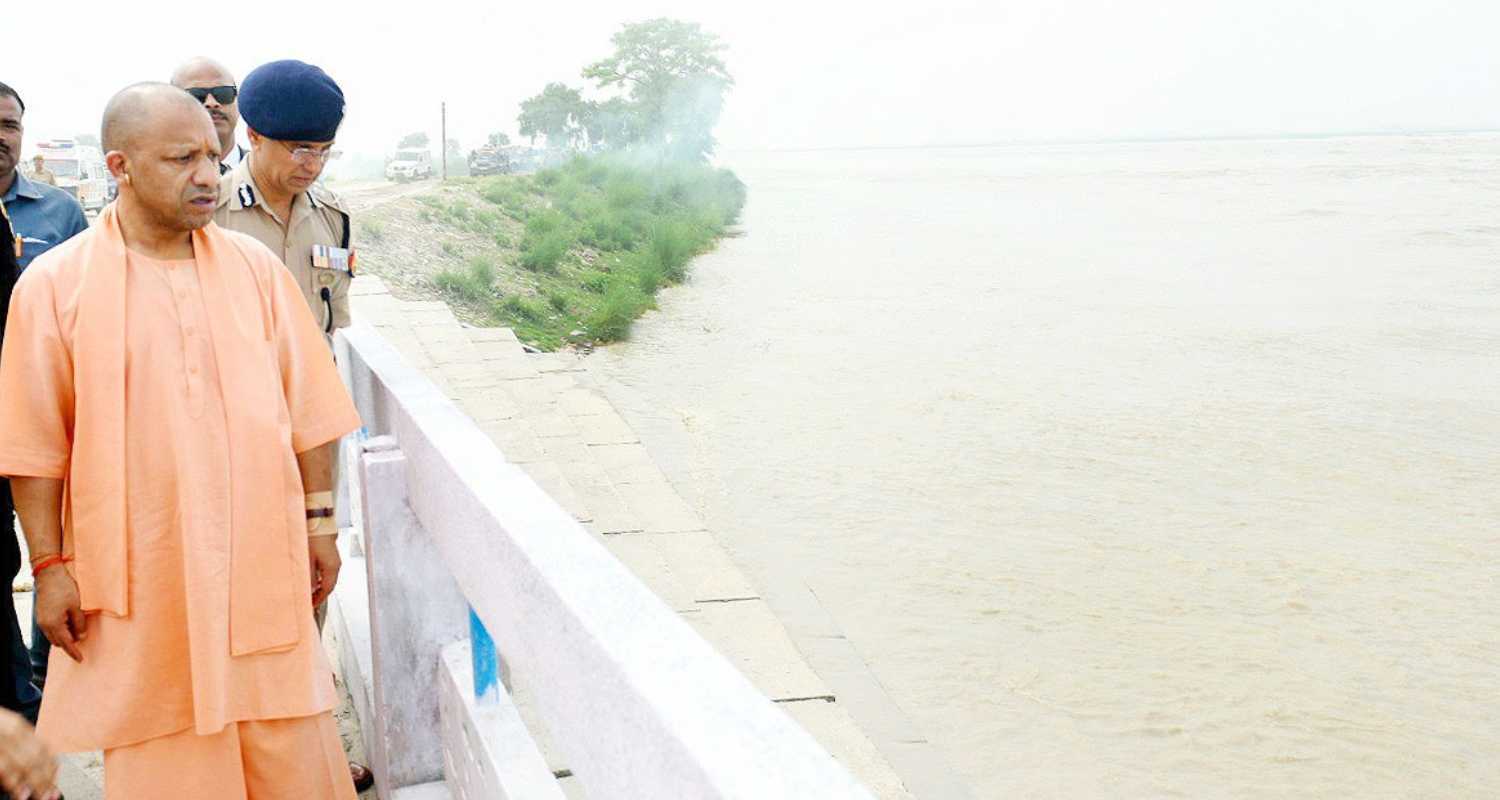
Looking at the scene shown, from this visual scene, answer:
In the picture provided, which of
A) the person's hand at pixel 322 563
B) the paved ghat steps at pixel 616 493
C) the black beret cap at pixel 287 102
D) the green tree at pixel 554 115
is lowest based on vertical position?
the green tree at pixel 554 115

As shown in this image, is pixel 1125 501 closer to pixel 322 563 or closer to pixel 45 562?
pixel 322 563

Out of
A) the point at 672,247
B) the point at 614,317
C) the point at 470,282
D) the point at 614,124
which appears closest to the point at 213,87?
the point at 470,282

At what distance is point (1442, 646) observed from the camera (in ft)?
25.3

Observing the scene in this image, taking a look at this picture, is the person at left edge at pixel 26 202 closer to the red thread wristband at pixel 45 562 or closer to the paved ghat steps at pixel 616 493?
the red thread wristband at pixel 45 562

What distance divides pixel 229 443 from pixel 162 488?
122 millimetres

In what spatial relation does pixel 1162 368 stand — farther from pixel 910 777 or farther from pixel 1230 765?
pixel 910 777

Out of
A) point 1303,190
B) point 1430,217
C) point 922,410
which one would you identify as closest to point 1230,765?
point 922,410

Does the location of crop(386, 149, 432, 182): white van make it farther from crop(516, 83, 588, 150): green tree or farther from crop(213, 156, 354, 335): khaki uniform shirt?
crop(213, 156, 354, 335): khaki uniform shirt

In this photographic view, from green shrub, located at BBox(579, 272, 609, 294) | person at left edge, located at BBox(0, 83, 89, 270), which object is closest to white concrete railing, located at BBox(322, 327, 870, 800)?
person at left edge, located at BBox(0, 83, 89, 270)

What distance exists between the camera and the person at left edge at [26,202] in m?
3.00

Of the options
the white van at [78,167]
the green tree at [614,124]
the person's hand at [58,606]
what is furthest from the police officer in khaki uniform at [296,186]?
the green tree at [614,124]

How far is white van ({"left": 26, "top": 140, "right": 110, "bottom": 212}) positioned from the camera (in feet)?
80.9

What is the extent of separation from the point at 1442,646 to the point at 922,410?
6.75 metres

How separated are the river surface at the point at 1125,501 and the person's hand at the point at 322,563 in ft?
13.3
